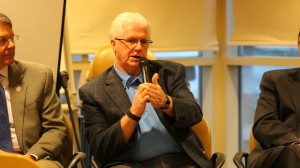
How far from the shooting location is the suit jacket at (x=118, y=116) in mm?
2875

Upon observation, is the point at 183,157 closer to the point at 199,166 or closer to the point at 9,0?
the point at 199,166

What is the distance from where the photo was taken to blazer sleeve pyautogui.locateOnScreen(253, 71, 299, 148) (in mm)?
3016

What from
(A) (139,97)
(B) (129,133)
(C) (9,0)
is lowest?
(B) (129,133)

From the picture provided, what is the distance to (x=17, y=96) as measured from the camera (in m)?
2.96

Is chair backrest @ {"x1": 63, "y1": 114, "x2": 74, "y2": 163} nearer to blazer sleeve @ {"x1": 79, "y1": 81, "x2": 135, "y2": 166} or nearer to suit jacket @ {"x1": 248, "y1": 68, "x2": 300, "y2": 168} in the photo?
blazer sleeve @ {"x1": 79, "y1": 81, "x2": 135, "y2": 166}

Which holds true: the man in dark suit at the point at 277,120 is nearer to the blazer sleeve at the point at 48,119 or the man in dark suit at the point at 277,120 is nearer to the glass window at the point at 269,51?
the blazer sleeve at the point at 48,119

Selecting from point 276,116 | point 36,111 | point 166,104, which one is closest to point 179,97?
point 166,104

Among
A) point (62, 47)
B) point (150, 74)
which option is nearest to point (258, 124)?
point (150, 74)

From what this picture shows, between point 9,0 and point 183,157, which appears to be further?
point 9,0

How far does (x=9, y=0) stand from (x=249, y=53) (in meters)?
2.50

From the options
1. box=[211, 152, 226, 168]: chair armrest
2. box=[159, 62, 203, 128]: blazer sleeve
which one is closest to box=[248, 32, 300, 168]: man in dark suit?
box=[211, 152, 226, 168]: chair armrest

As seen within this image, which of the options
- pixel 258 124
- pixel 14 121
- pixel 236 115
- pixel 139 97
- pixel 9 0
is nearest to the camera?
pixel 139 97

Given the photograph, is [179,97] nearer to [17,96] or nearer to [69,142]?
[69,142]

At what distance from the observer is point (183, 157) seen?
9.89 feet
